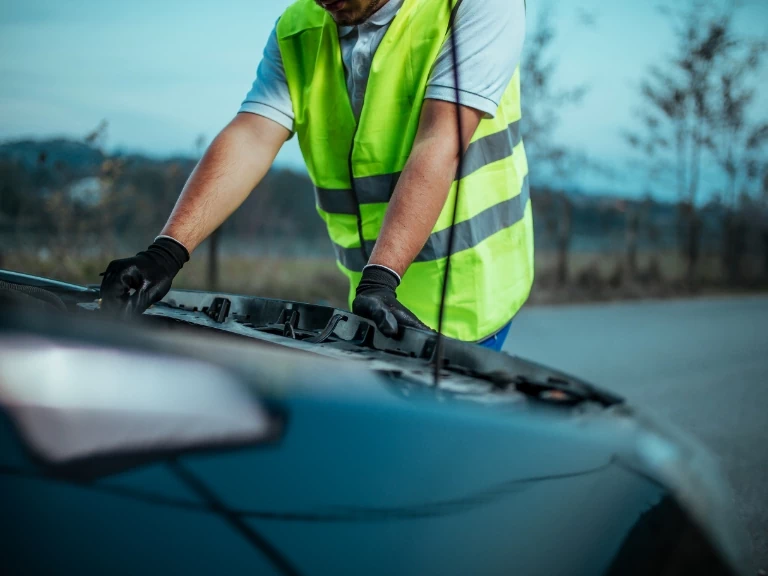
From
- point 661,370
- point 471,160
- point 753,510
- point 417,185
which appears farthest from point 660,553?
point 661,370

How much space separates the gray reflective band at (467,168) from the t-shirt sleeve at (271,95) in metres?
0.29

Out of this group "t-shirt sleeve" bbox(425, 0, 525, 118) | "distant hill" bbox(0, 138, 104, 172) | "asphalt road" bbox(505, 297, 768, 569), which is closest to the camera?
"t-shirt sleeve" bbox(425, 0, 525, 118)

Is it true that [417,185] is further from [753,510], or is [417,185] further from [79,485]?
[753,510]

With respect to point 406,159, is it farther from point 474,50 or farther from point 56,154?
point 56,154

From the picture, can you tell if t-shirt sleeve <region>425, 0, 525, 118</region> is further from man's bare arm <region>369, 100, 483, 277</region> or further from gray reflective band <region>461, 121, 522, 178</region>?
gray reflective band <region>461, 121, 522, 178</region>

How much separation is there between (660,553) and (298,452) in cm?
44

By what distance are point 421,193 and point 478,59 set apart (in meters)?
0.40

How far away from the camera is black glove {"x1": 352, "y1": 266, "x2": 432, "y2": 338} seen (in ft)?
4.97

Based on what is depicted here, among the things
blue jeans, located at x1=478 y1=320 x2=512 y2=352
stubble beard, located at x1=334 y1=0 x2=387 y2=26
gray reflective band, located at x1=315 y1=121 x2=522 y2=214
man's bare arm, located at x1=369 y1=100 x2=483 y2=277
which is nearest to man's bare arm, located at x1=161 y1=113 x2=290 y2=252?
gray reflective band, located at x1=315 y1=121 x2=522 y2=214

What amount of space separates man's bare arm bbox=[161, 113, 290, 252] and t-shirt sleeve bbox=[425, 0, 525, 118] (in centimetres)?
58

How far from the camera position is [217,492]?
2.75 feet

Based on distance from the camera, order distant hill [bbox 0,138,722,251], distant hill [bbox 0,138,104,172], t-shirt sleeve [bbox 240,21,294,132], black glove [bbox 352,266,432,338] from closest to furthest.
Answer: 1. black glove [bbox 352,266,432,338]
2. t-shirt sleeve [bbox 240,21,294,132]
3. distant hill [bbox 0,138,104,172]
4. distant hill [bbox 0,138,722,251]

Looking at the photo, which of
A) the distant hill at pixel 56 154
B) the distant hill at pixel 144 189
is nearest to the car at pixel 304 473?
the distant hill at pixel 144 189

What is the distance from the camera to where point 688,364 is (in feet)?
→ 24.0
